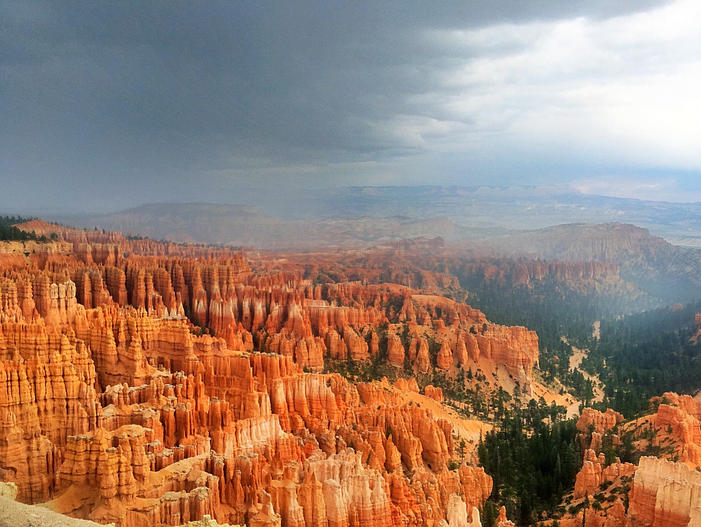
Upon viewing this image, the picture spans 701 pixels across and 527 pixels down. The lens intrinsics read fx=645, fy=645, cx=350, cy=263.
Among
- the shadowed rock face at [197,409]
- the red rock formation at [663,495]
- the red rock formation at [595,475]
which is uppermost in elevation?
the shadowed rock face at [197,409]

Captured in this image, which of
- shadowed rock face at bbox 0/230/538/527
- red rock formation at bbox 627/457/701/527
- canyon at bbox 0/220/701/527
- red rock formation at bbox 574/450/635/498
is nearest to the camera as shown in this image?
shadowed rock face at bbox 0/230/538/527

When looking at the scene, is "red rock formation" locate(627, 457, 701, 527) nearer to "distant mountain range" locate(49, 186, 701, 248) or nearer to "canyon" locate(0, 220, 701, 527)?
"canyon" locate(0, 220, 701, 527)

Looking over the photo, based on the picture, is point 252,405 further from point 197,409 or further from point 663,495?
point 663,495

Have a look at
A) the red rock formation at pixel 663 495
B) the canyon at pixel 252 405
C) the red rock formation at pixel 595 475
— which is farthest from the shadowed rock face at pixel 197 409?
the red rock formation at pixel 663 495

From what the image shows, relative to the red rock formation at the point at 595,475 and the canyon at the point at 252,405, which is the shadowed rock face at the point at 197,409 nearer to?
the canyon at the point at 252,405

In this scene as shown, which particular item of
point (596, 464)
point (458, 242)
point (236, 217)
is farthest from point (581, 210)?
point (596, 464)

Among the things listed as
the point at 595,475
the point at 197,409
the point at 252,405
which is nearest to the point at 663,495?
the point at 595,475

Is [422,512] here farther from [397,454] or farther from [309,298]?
[309,298]

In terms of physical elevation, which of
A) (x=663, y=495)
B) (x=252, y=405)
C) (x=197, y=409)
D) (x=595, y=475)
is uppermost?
(x=197, y=409)

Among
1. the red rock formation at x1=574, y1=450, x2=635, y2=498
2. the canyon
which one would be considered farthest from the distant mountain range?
the red rock formation at x1=574, y1=450, x2=635, y2=498
